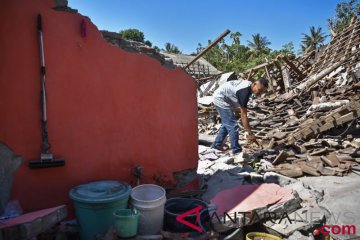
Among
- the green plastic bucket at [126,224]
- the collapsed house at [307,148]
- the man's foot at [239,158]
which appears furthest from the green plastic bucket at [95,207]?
the man's foot at [239,158]

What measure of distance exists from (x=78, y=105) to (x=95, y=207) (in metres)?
1.30

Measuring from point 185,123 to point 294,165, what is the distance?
7.50 feet

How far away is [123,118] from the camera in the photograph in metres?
4.16

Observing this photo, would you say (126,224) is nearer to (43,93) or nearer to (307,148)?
(43,93)

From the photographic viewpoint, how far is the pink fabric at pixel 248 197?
3.97 m

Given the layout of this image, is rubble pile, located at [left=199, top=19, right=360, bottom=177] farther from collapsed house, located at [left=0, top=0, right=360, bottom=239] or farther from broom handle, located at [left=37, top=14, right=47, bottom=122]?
broom handle, located at [left=37, top=14, right=47, bottom=122]

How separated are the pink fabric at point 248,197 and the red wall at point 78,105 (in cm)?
98

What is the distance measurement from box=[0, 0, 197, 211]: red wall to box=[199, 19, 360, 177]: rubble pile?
2.54 m

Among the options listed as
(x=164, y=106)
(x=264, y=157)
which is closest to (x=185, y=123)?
(x=164, y=106)

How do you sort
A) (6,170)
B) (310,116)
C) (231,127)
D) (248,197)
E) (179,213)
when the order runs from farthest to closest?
(310,116)
(231,127)
(248,197)
(179,213)
(6,170)

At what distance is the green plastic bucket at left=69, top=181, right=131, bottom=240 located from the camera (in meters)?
3.18

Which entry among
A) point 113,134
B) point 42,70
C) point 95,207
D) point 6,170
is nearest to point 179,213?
point 95,207

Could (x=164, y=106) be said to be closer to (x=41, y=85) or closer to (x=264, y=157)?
(x=41, y=85)

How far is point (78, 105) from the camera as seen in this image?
3740mm
